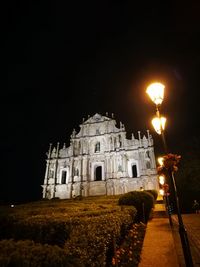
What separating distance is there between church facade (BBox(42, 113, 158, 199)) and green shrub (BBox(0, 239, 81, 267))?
1431 inches

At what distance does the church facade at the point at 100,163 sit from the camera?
128ft

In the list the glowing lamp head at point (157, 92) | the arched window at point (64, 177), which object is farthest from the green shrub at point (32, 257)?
the arched window at point (64, 177)

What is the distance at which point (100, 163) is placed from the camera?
43.8 metres

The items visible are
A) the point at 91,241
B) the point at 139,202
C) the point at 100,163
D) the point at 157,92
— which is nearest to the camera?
the point at 91,241

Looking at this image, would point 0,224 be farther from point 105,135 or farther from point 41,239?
point 105,135

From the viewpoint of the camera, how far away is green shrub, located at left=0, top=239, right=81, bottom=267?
104 inches

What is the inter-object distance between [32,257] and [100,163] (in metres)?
41.3

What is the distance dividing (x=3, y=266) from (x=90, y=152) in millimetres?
42654

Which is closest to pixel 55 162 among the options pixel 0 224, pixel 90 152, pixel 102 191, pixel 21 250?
pixel 90 152

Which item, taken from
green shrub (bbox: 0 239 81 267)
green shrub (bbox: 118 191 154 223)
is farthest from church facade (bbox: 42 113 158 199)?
green shrub (bbox: 0 239 81 267)

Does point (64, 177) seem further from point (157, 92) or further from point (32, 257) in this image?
point (32, 257)

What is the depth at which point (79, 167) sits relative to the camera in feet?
141

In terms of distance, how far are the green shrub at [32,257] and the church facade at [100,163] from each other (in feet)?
119

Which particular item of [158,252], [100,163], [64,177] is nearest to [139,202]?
[158,252]
